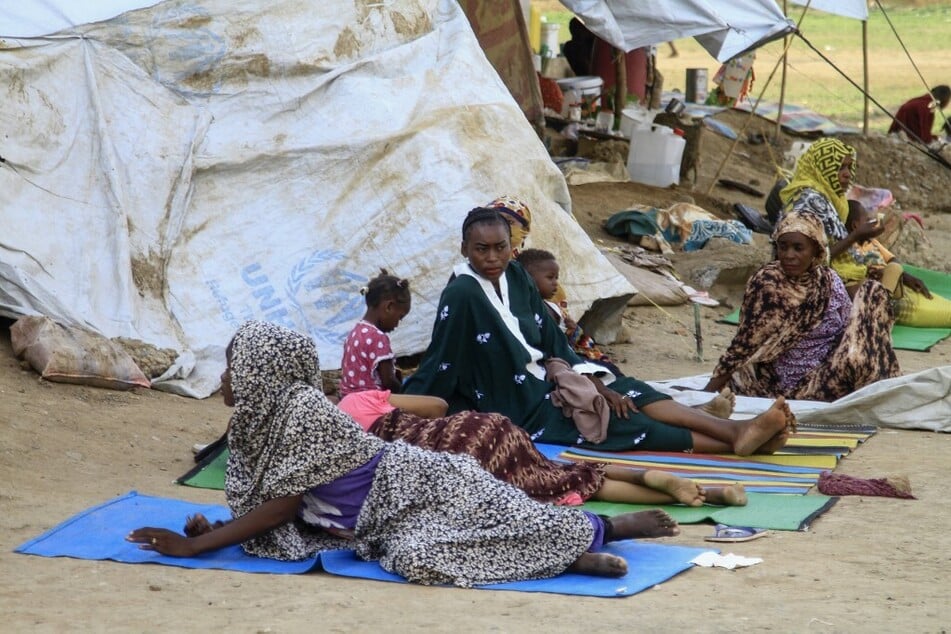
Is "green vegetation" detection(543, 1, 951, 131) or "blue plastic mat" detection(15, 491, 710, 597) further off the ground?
"green vegetation" detection(543, 1, 951, 131)

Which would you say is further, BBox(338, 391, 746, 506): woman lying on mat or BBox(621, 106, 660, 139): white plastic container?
BBox(621, 106, 660, 139): white plastic container

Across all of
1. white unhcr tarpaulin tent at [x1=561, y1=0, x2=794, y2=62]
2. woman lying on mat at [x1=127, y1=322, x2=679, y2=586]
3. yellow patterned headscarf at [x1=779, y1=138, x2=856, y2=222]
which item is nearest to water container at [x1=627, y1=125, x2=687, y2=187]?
white unhcr tarpaulin tent at [x1=561, y1=0, x2=794, y2=62]

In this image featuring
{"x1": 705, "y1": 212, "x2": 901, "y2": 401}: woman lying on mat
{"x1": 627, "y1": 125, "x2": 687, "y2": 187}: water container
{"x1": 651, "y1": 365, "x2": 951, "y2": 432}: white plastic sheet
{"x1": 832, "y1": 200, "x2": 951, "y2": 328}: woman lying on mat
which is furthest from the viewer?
{"x1": 627, "y1": 125, "x2": 687, "y2": 187}: water container

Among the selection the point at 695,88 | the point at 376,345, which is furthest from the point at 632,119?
the point at 376,345

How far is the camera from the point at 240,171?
6762 mm

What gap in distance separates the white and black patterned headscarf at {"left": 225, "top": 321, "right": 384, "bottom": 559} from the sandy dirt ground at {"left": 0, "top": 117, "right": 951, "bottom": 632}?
0.28 meters

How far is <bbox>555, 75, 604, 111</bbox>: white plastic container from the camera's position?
12.2 metres

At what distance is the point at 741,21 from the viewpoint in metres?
9.69

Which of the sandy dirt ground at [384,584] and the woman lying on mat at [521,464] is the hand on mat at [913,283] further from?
the woman lying on mat at [521,464]

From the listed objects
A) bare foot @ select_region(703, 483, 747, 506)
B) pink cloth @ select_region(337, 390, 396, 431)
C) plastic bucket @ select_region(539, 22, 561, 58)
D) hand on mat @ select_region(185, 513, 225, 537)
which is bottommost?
bare foot @ select_region(703, 483, 747, 506)

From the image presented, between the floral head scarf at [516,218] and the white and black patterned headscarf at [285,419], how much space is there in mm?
2530

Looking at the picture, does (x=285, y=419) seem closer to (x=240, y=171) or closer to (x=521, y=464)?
(x=521, y=464)

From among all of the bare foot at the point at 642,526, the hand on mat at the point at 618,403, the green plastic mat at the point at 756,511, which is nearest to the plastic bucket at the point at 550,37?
the hand on mat at the point at 618,403

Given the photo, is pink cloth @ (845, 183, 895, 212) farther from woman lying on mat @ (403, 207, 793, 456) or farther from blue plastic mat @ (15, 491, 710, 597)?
blue plastic mat @ (15, 491, 710, 597)
